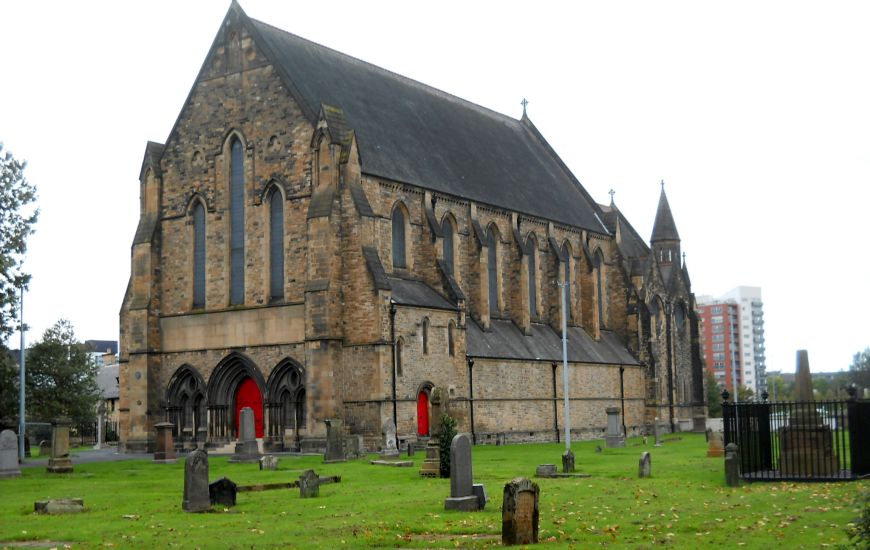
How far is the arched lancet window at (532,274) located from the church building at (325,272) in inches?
5.0

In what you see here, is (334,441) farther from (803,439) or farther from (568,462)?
(803,439)

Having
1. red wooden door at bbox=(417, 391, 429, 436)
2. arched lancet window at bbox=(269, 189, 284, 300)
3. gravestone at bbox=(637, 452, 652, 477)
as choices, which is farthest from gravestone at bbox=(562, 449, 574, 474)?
arched lancet window at bbox=(269, 189, 284, 300)

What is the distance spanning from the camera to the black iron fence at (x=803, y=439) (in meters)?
26.3

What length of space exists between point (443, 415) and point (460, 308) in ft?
56.6

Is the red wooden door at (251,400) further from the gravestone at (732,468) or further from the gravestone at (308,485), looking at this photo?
the gravestone at (732,468)

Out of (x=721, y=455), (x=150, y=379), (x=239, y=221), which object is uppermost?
(x=239, y=221)

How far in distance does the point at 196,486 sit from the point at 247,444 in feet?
52.2

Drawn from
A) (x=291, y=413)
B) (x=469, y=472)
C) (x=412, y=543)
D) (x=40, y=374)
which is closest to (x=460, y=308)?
(x=291, y=413)

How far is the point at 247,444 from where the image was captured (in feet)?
125

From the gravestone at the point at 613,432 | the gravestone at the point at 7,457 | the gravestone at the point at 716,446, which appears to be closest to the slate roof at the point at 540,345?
the gravestone at the point at 613,432

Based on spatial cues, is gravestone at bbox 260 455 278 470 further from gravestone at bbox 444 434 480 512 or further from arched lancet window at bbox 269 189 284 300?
gravestone at bbox 444 434 480 512

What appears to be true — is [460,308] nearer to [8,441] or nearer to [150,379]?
[150,379]

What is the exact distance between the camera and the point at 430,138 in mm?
55656

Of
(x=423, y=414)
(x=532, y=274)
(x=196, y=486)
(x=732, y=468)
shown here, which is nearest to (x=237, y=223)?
(x=423, y=414)
